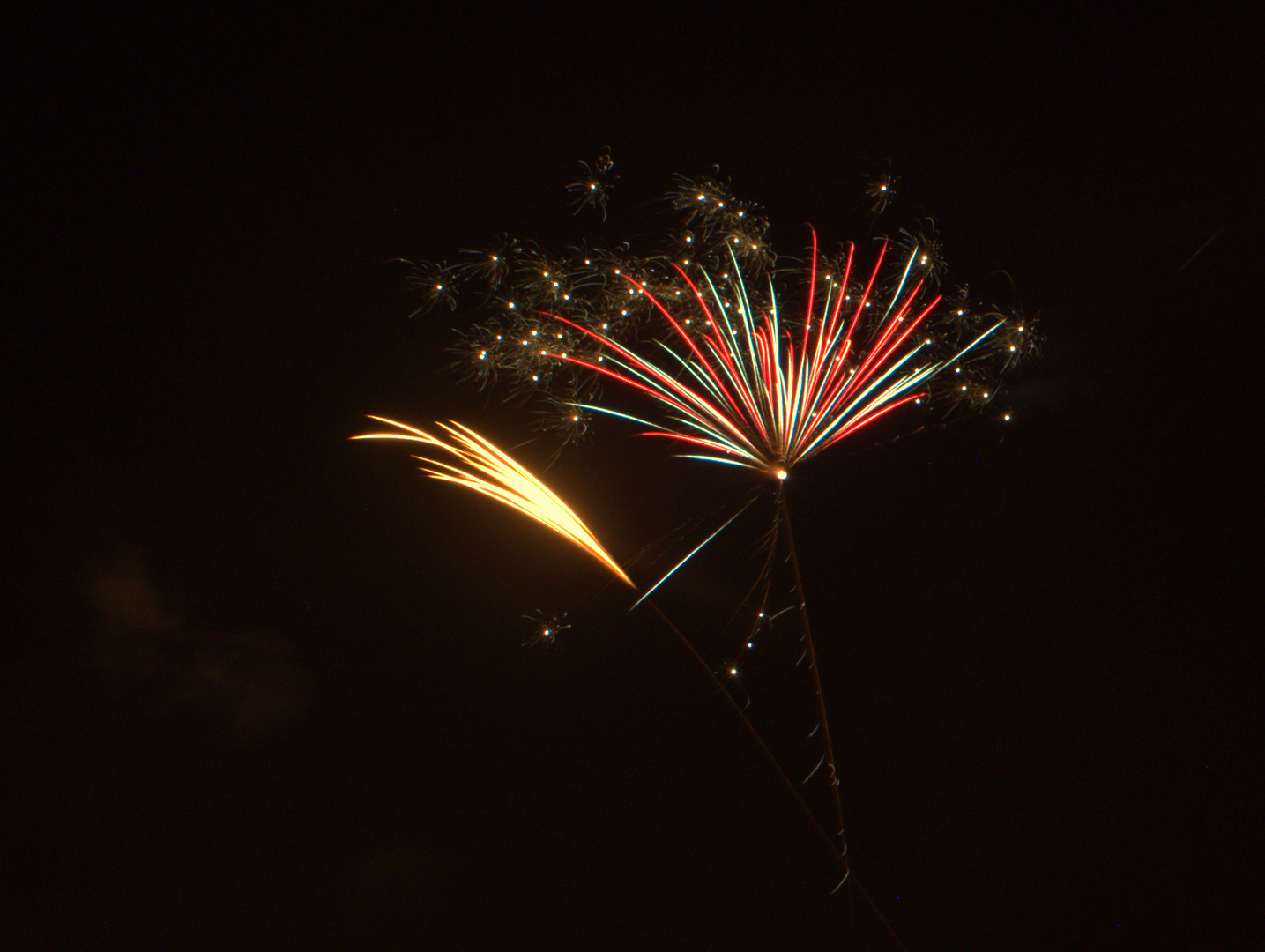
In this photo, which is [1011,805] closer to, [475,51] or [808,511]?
[808,511]

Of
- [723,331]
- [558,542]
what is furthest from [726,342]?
[558,542]

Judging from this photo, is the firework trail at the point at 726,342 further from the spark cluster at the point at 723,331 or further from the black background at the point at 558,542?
the black background at the point at 558,542

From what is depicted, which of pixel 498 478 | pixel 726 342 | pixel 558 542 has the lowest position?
pixel 558 542

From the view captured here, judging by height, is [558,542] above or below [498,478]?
below

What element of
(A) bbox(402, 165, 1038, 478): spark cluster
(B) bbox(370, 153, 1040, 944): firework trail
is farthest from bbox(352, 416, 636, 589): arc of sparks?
(A) bbox(402, 165, 1038, 478): spark cluster

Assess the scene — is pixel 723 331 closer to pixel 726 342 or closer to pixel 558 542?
pixel 726 342

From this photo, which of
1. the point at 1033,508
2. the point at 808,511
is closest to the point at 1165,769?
the point at 1033,508

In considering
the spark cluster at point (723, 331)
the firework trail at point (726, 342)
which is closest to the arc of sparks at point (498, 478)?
the firework trail at point (726, 342)
